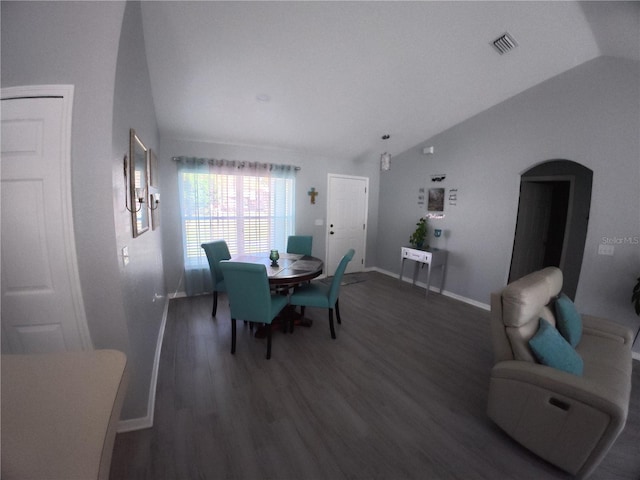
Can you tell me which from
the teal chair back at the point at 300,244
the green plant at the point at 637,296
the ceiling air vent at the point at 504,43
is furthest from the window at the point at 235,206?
the green plant at the point at 637,296

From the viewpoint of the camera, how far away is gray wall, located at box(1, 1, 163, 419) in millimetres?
1143

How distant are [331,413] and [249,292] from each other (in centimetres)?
110

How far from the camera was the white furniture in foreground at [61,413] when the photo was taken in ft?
1.90

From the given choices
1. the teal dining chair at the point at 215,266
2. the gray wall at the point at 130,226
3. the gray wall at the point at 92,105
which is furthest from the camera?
the teal dining chair at the point at 215,266

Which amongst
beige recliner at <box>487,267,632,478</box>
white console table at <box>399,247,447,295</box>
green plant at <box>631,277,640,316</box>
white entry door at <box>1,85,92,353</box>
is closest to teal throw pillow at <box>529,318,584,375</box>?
beige recliner at <box>487,267,632,478</box>

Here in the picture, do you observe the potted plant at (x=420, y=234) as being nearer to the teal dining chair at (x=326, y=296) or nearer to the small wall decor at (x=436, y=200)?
the small wall decor at (x=436, y=200)

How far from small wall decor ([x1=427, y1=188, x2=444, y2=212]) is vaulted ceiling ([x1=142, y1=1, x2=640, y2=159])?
1.10 metres

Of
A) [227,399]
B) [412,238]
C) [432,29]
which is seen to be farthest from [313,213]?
[227,399]

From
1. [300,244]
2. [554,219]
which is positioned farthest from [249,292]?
[554,219]

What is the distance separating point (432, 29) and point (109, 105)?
8.09ft

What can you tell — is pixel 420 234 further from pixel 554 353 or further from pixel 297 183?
pixel 554 353

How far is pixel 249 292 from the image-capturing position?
2100 millimetres

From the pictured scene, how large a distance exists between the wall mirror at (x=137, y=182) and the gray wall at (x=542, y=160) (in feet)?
12.9

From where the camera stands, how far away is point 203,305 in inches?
132
